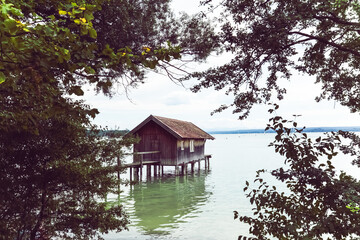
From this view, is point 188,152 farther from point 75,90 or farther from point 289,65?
point 75,90

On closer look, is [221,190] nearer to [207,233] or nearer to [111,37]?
[207,233]

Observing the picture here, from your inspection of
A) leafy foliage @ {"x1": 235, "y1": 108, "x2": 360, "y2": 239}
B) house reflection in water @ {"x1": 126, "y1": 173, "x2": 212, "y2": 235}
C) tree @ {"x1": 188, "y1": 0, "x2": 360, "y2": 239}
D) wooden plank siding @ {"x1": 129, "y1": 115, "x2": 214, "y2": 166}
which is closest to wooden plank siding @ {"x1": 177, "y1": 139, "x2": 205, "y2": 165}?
wooden plank siding @ {"x1": 129, "y1": 115, "x2": 214, "y2": 166}

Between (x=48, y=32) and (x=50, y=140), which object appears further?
(x=50, y=140)

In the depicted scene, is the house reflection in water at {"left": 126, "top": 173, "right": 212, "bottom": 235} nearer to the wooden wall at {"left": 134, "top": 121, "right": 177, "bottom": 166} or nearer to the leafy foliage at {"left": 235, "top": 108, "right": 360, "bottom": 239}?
the wooden wall at {"left": 134, "top": 121, "right": 177, "bottom": 166}

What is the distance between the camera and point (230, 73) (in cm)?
824

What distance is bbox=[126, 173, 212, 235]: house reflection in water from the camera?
53.0 feet

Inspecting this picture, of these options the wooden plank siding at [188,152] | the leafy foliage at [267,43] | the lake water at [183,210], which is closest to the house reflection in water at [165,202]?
the lake water at [183,210]

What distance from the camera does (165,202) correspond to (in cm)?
2303

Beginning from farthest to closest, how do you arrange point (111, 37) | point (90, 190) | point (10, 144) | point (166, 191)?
1. point (166, 191)
2. point (111, 37)
3. point (90, 190)
4. point (10, 144)

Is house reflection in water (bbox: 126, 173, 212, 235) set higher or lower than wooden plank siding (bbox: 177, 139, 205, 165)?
lower

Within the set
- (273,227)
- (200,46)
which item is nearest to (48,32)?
(273,227)

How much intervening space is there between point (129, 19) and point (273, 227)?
6.85 meters

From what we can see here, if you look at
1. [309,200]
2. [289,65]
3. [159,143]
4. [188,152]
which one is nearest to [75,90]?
[309,200]

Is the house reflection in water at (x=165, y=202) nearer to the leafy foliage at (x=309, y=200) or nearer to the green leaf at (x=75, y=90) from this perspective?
the leafy foliage at (x=309, y=200)
